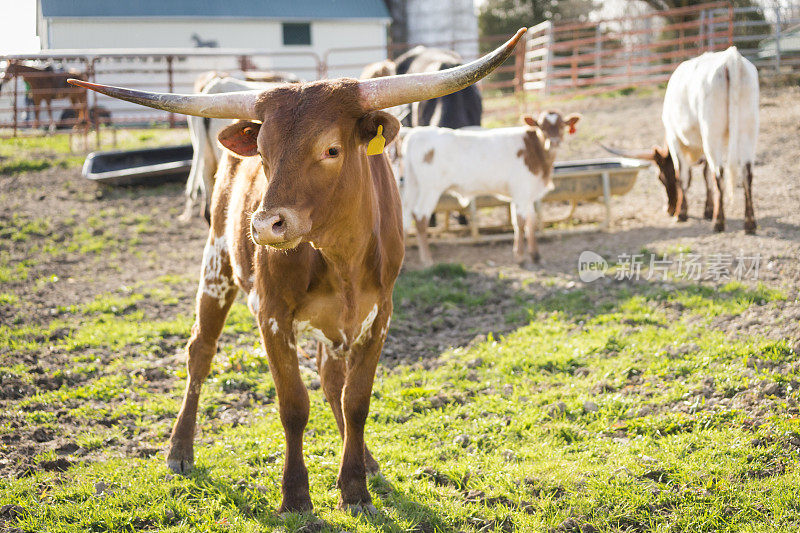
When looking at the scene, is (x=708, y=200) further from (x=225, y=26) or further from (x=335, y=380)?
(x=225, y=26)

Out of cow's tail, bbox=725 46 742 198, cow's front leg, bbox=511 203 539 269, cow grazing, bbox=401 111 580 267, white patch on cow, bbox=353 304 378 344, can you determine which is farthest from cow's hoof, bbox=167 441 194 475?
cow's tail, bbox=725 46 742 198

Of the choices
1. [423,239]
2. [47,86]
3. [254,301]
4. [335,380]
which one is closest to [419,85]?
[254,301]

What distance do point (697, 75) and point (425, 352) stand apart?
17.8 ft

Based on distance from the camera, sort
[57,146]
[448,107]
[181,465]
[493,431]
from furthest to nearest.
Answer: [57,146]
[448,107]
[493,431]
[181,465]

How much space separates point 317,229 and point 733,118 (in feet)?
22.3

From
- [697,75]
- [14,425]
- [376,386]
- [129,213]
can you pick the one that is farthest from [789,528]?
[129,213]

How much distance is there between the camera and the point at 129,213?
10.9m

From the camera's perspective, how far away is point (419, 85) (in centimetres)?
310

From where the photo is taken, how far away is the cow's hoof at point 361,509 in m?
3.59

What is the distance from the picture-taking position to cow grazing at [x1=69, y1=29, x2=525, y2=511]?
3020mm

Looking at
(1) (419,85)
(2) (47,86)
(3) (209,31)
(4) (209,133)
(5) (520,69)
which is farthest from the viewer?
(3) (209,31)

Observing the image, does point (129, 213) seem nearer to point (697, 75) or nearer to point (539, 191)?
point (539, 191)

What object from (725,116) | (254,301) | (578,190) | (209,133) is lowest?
(254,301)

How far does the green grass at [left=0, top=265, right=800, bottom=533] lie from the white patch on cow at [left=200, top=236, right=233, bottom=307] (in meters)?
0.92
